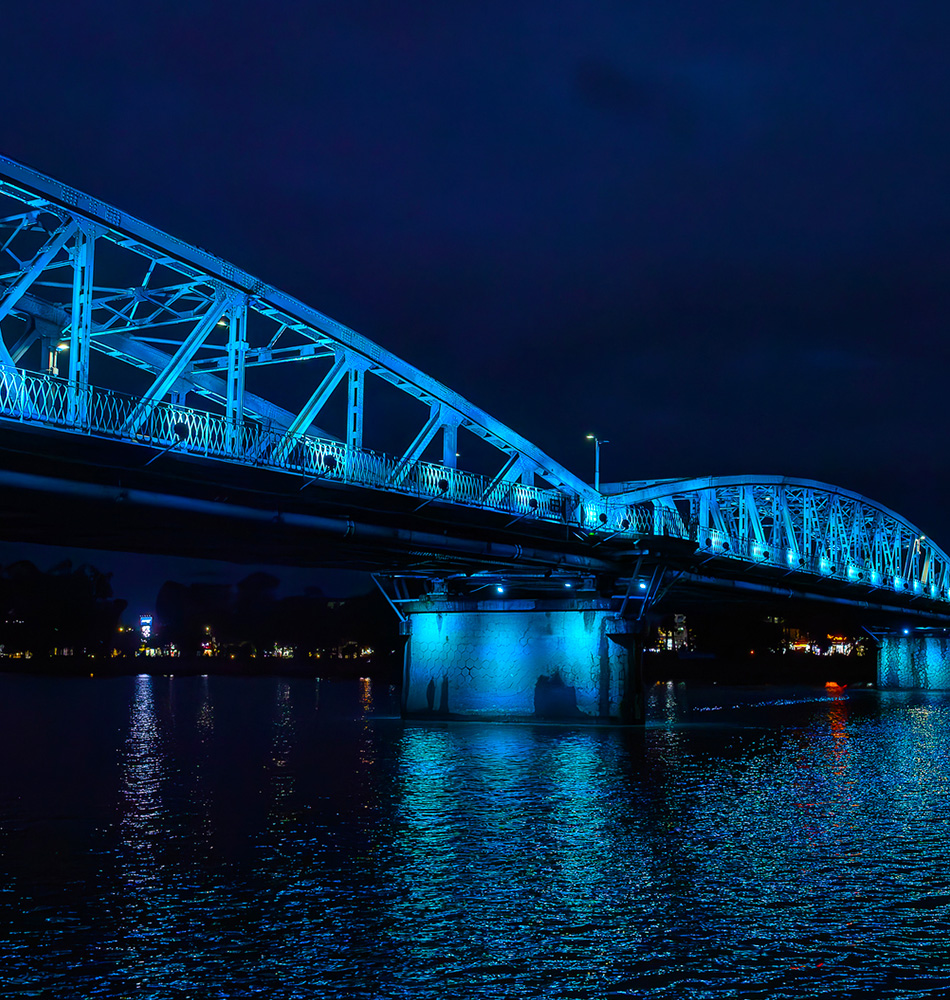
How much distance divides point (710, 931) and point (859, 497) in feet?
352

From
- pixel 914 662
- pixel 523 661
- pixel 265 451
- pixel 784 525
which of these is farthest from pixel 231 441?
pixel 914 662

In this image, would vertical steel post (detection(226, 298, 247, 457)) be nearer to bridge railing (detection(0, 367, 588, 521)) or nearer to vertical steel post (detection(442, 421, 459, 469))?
bridge railing (detection(0, 367, 588, 521))

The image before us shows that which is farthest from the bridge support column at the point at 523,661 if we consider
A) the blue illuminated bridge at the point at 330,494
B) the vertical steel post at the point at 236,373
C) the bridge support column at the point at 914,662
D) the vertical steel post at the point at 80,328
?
the bridge support column at the point at 914,662

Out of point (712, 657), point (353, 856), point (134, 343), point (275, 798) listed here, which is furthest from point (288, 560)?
point (712, 657)

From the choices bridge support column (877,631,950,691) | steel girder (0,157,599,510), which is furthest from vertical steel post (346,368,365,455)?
bridge support column (877,631,950,691)

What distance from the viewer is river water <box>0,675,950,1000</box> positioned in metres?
18.8

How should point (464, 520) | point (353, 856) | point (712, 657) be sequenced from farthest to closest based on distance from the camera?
point (712, 657) < point (464, 520) < point (353, 856)

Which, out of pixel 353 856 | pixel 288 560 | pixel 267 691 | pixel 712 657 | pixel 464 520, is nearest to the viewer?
pixel 353 856

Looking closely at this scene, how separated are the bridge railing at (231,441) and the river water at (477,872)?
10.9 metres

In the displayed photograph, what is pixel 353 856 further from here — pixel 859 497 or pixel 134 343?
pixel 859 497

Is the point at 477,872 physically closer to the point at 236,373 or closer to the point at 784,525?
the point at 236,373

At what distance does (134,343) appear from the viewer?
45.8 m

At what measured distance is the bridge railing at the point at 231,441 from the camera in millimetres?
31719

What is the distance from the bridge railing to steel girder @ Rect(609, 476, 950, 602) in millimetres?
16957
